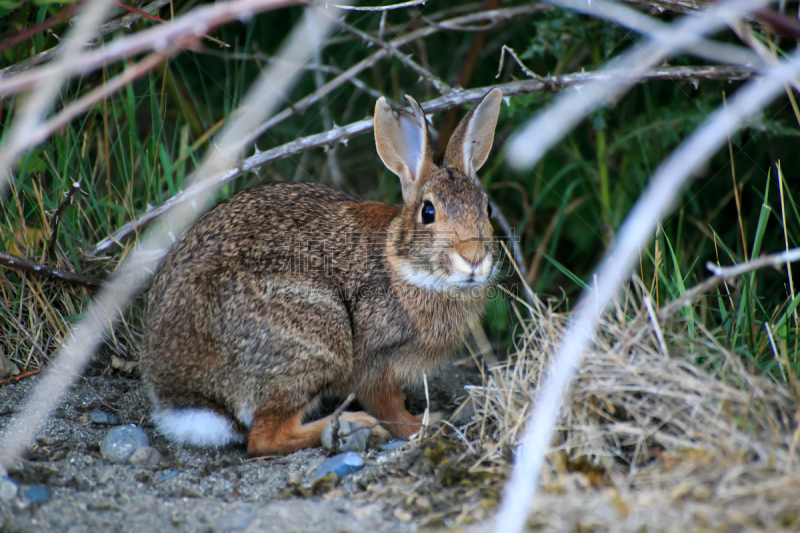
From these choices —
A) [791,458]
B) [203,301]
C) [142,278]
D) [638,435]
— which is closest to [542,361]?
[638,435]

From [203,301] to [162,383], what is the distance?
1.58ft

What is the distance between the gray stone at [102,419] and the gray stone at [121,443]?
0.25m

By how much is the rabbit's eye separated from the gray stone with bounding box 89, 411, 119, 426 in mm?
2012

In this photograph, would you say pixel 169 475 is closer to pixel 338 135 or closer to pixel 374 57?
pixel 338 135

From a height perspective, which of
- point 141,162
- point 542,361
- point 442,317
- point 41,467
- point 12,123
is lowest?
point 41,467

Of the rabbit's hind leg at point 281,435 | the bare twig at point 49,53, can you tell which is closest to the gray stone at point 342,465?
the rabbit's hind leg at point 281,435

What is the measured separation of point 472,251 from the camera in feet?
11.8

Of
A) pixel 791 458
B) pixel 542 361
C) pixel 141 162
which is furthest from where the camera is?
pixel 141 162

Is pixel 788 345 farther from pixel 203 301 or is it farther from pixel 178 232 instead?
pixel 178 232

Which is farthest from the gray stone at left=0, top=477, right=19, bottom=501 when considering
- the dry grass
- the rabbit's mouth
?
the rabbit's mouth

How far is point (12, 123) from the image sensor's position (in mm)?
4105

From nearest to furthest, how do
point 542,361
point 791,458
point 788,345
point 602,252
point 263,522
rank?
point 791,458 < point 263,522 < point 542,361 < point 788,345 < point 602,252

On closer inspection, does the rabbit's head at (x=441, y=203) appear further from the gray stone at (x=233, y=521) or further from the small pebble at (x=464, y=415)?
the gray stone at (x=233, y=521)

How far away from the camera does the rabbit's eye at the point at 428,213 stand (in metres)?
3.93
